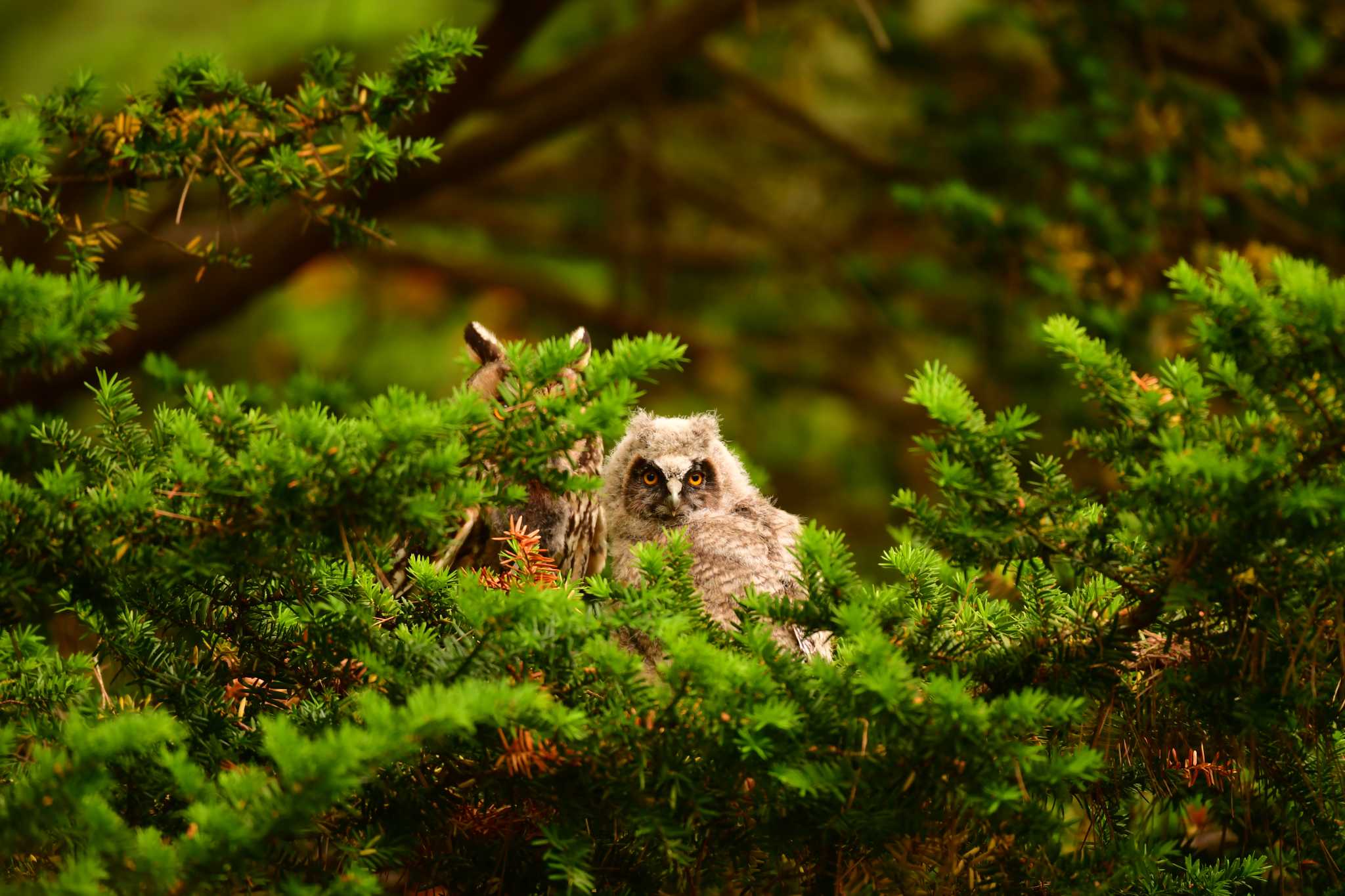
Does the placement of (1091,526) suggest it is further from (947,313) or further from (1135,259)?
(947,313)

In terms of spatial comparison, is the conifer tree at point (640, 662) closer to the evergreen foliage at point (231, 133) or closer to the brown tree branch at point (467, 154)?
the evergreen foliage at point (231, 133)

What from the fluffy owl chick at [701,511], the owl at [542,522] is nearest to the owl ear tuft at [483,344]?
the owl at [542,522]

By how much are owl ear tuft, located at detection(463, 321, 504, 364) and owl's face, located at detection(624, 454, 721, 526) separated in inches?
18.5

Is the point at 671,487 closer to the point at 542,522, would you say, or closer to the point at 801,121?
the point at 542,522

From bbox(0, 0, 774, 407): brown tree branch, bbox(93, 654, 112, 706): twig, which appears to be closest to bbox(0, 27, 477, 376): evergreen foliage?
bbox(93, 654, 112, 706): twig

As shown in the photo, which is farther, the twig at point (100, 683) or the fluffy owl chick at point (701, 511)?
the fluffy owl chick at point (701, 511)

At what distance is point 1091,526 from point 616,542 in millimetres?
1626

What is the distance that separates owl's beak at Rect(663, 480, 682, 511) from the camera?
115 inches

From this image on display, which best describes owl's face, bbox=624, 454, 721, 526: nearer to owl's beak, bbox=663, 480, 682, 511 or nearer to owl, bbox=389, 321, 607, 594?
owl's beak, bbox=663, 480, 682, 511

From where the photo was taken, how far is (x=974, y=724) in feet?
4.84

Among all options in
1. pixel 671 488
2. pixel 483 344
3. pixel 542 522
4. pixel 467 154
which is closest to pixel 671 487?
pixel 671 488

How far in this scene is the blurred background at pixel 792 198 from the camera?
4438 mm

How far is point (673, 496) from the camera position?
2908 mm

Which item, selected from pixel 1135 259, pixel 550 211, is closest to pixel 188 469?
pixel 1135 259
